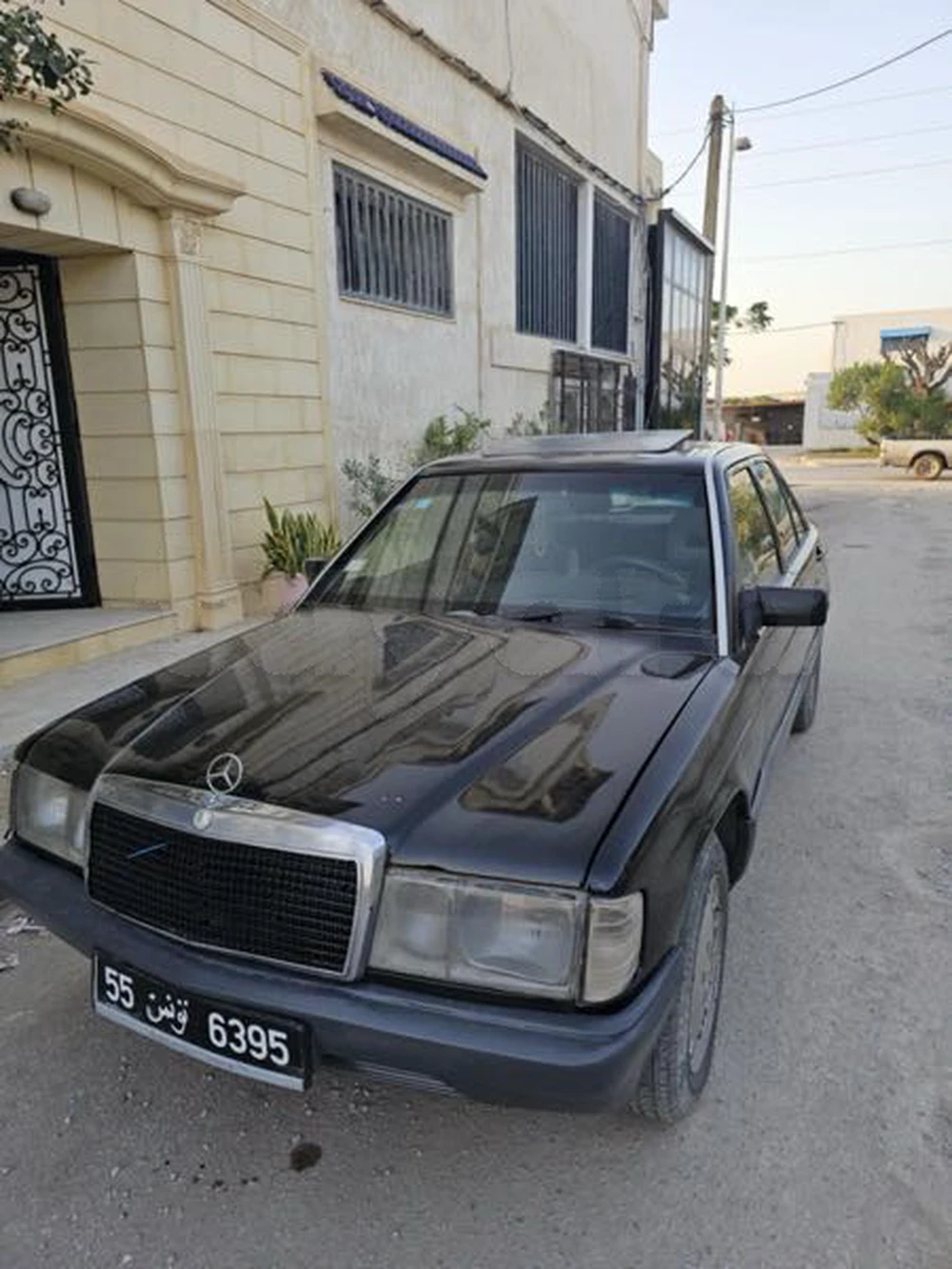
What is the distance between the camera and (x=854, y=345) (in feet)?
146

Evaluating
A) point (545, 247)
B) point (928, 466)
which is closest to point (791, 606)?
point (545, 247)

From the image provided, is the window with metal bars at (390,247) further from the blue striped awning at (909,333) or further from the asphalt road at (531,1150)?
the blue striped awning at (909,333)

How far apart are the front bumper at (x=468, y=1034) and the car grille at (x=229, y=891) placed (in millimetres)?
60

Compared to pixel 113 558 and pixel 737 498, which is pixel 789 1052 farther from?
pixel 113 558

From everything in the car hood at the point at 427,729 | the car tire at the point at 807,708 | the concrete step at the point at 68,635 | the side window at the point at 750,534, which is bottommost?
the car tire at the point at 807,708

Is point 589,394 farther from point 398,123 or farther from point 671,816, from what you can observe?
point 671,816

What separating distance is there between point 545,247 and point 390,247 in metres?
4.73

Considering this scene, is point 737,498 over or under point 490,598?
over

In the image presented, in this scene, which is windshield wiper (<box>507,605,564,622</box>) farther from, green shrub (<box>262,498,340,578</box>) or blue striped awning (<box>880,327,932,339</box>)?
blue striped awning (<box>880,327,932,339</box>)

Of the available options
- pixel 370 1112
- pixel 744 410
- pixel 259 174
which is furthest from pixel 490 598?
pixel 744 410

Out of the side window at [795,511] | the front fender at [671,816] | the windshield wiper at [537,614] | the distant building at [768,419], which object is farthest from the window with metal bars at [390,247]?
the distant building at [768,419]

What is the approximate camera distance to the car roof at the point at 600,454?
3162mm

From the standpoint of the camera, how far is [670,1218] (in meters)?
1.88

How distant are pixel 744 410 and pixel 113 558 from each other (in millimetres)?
49016
